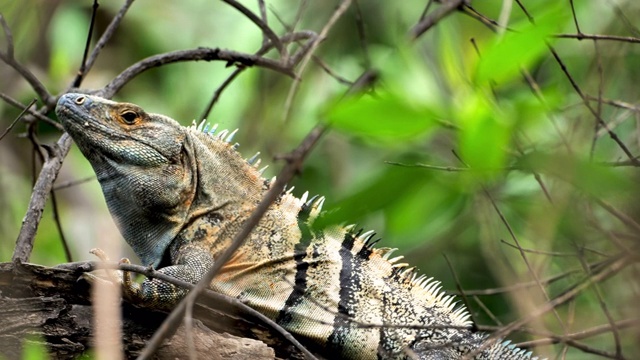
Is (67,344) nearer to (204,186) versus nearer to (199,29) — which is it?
(204,186)

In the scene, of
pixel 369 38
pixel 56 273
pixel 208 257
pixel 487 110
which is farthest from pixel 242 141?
pixel 487 110

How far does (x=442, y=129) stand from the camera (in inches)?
76.1

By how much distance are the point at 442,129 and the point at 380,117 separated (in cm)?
42

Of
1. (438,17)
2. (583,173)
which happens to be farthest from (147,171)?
(583,173)

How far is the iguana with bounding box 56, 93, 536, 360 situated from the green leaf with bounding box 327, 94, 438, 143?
315 cm

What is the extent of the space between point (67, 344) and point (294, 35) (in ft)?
8.17

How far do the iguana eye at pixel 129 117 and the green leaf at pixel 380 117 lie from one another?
12.2 feet

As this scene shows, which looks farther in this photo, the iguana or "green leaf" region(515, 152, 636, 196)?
the iguana

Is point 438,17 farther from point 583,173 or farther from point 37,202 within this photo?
point 37,202

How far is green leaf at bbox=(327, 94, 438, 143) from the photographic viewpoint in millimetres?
1554

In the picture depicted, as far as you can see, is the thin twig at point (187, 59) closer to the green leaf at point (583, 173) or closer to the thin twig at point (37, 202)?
the thin twig at point (37, 202)

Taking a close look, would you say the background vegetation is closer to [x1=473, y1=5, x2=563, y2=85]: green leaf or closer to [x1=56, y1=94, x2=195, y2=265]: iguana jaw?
[x1=473, y1=5, x2=563, y2=85]: green leaf

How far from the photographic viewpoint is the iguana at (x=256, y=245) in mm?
4703

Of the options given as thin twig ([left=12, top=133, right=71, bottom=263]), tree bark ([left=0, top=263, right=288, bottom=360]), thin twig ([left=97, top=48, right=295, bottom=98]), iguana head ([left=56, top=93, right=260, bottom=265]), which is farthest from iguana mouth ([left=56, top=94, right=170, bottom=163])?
tree bark ([left=0, top=263, right=288, bottom=360])
